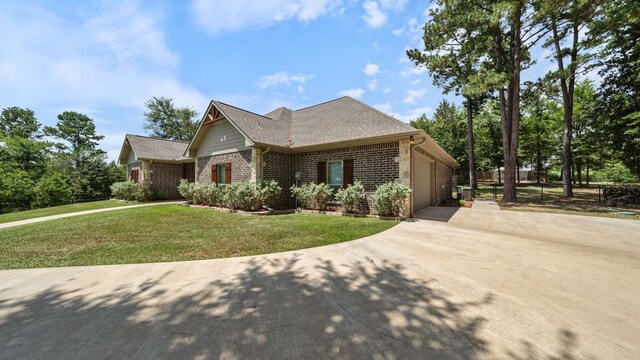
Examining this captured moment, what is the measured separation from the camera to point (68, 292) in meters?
3.11

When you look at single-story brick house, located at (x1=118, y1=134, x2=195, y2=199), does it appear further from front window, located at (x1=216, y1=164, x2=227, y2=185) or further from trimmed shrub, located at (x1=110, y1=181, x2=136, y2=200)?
front window, located at (x1=216, y1=164, x2=227, y2=185)

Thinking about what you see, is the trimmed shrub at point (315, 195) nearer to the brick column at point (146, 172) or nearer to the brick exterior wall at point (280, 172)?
the brick exterior wall at point (280, 172)

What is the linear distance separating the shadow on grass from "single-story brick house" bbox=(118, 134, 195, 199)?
55.6ft

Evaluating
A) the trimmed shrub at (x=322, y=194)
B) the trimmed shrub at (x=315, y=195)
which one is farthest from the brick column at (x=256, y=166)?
the trimmed shrub at (x=322, y=194)

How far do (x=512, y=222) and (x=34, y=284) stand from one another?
A: 1219cm

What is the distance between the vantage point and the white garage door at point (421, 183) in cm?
1076

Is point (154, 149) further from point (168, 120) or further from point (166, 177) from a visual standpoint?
point (168, 120)

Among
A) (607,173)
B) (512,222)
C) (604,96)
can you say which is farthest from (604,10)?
(607,173)

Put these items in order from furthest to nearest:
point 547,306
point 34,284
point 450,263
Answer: point 450,263
point 34,284
point 547,306

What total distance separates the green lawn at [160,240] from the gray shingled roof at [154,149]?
11.2 m

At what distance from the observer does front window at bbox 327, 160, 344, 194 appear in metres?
10.8

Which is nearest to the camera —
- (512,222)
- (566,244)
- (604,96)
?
(566,244)

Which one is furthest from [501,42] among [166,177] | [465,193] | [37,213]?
[37,213]

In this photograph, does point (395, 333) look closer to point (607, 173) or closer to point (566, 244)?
point (566, 244)
